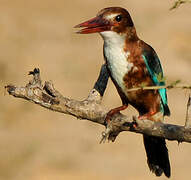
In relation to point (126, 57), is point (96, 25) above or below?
above

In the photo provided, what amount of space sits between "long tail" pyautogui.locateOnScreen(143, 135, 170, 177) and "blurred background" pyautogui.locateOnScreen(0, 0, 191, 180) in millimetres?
992

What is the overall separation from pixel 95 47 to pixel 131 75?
6.69 meters

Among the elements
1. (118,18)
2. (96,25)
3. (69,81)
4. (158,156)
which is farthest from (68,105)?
(69,81)

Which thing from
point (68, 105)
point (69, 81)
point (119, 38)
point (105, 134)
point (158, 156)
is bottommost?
point (69, 81)

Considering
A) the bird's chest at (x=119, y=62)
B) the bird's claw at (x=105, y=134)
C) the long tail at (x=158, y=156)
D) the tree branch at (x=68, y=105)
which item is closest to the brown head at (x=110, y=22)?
the bird's chest at (x=119, y=62)

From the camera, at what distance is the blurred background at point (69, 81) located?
8.46 m

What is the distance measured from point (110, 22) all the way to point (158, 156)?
1302 millimetres

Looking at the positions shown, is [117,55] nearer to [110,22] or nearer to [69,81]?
[110,22]

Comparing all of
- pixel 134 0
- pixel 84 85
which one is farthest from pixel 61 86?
pixel 134 0

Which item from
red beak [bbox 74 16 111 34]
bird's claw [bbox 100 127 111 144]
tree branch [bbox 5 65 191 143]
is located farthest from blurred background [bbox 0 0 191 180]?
bird's claw [bbox 100 127 111 144]

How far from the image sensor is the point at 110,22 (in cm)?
516

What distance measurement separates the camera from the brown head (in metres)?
5.02

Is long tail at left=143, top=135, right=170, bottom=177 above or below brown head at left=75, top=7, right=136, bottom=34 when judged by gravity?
below

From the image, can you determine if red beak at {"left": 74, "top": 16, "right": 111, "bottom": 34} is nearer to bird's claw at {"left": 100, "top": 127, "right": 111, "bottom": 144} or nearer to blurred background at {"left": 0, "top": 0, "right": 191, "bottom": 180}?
bird's claw at {"left": 100, "top": 127, "right": 111, "bottom": 144}
